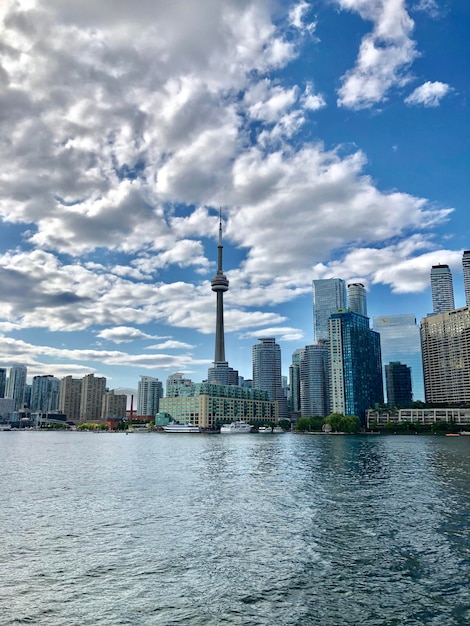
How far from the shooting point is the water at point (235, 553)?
91.4 feet

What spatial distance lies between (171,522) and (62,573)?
52.3 feet

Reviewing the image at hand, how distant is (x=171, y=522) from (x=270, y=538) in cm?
1093

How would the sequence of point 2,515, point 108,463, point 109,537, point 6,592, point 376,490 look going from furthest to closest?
point 108,463 → point 376,490 → point 2,515 → point 109,537 → point 6,592

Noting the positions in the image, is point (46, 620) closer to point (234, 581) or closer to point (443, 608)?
point (234, 581)

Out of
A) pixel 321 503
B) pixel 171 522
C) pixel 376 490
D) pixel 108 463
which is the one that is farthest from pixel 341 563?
pixel 108 463

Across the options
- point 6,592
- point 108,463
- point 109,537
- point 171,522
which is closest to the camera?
point 6,592

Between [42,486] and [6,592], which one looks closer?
[6,592]

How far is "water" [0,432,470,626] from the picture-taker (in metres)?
27.9

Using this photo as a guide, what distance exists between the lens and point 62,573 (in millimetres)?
33875

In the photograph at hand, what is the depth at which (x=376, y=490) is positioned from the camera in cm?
6844

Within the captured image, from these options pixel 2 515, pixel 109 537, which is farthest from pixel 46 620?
pixel 2 515

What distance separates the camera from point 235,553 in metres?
38.8

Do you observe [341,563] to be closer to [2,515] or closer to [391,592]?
[391,592]

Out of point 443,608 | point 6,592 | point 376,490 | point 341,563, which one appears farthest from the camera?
point 376,490
